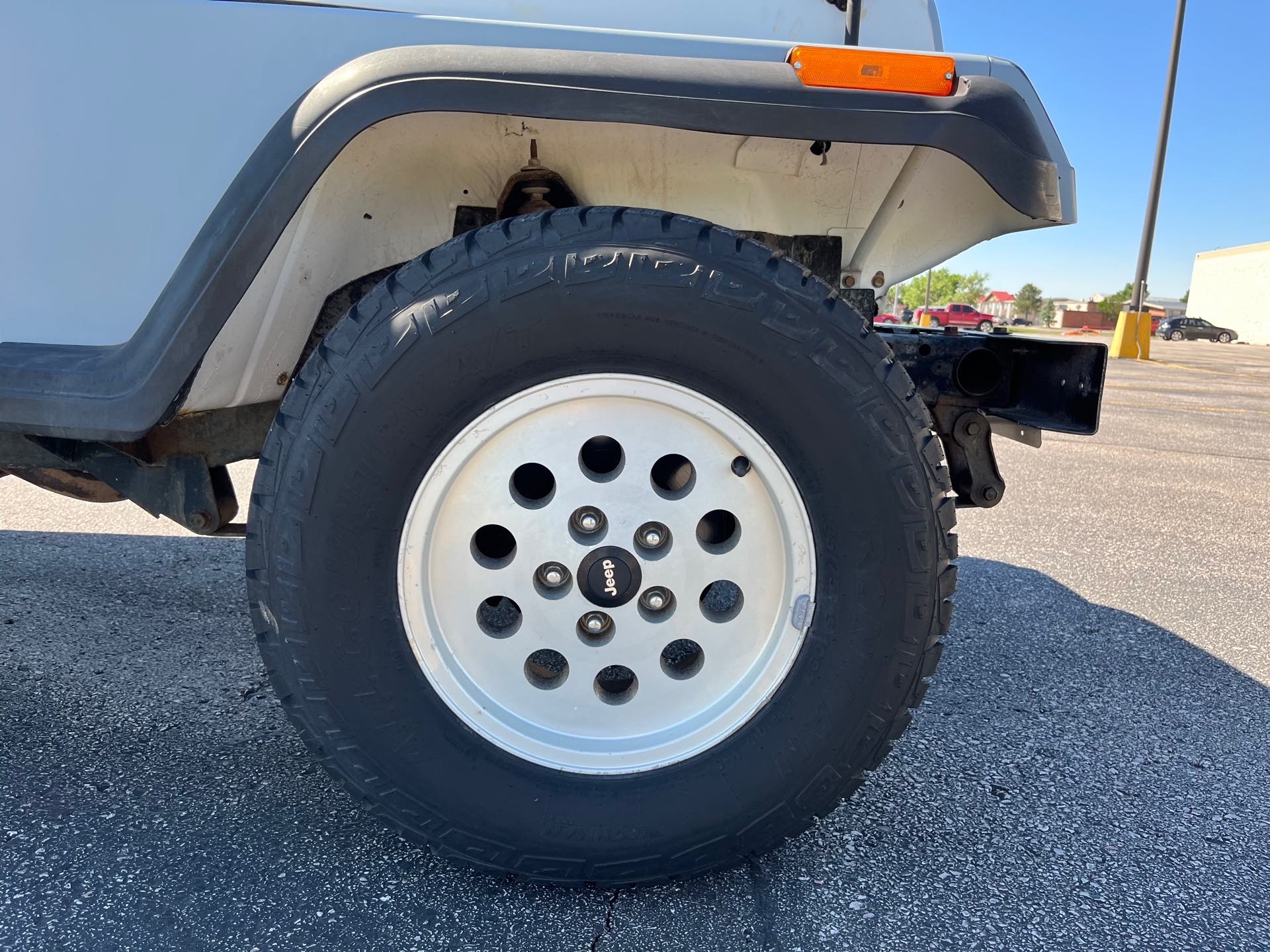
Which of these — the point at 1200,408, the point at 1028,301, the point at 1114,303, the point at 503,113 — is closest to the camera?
the point at 503,113

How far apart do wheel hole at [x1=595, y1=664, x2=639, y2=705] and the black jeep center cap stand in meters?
0.14

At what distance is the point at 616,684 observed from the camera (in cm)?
165

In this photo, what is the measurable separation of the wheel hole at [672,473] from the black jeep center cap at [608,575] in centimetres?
15

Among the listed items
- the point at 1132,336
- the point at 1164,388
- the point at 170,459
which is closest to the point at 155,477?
the point at 170,459

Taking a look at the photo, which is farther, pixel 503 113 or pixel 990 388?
pixel 990 388

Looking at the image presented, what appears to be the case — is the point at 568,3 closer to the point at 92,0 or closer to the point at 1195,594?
the point at 92,0

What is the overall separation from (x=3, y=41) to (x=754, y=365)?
145 cm

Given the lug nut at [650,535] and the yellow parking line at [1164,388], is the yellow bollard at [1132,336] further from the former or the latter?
the lug nut at [650,535]

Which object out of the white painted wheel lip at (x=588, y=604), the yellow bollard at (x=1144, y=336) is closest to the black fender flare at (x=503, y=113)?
the white painted wheel lip at (x=588, y=604)

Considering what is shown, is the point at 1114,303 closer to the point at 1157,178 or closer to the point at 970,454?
the point at 1157,178

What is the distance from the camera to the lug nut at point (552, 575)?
58.7 inches

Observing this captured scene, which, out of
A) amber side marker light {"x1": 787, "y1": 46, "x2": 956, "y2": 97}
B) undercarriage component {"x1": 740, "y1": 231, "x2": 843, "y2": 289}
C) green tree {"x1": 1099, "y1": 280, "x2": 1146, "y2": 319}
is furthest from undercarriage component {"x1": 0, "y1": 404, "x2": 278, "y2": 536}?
green tree {"x1": 1099, "y1": 280, "x2": 1146, "y2": 319}

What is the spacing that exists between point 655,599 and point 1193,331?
2149 inches

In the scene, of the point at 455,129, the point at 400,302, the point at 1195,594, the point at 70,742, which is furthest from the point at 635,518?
the point at 1195,594
